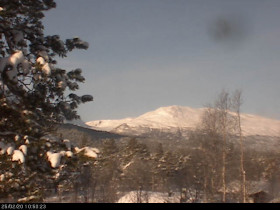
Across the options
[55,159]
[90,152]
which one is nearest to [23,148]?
[55,159]

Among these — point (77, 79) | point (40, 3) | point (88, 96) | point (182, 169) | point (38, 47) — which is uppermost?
point (40, 3)

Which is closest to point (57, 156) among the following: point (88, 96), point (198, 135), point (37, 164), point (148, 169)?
point (37, 164)

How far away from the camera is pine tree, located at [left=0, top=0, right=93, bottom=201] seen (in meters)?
5.71

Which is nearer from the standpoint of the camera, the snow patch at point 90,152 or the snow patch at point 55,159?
the snow patch at point 55,159

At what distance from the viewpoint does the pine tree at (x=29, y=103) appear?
5.71 meters

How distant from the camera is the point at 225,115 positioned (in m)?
24.7

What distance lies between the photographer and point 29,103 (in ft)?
21.9

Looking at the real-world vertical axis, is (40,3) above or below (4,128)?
above

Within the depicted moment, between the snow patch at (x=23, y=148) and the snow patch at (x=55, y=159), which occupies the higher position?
the snow patch at (x=23, y=148)

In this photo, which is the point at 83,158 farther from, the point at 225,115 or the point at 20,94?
the point at 225,115

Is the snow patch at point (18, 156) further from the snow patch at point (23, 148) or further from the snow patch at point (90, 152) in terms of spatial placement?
the snow patch at point (90, 152)

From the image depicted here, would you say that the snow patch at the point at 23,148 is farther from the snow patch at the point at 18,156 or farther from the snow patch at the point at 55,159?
the snow patch at the point at 55,159

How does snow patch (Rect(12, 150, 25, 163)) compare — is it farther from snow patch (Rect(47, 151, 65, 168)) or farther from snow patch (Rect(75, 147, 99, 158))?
snow patch (Rect(75, 147, 99, 158))

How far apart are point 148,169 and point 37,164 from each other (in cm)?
4354
